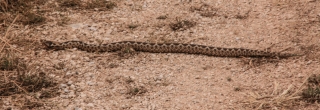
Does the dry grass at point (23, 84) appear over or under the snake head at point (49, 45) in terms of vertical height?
under

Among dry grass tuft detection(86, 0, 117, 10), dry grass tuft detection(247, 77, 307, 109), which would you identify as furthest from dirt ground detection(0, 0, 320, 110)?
dry grass tuft detection(86, 0, 117, 10)

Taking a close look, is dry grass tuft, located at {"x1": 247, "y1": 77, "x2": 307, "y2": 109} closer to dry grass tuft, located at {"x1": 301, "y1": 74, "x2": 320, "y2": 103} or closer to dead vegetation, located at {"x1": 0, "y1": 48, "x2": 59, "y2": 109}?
dry grass tuft, located at {"x1": 301, "y1": 74, "x2": 320, "y2": 103}

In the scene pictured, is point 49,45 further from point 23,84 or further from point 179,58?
point 179,58

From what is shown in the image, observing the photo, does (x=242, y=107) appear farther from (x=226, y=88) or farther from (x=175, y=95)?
(x=175, y=95)

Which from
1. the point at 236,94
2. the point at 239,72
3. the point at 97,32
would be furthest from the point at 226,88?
the point at 97,32

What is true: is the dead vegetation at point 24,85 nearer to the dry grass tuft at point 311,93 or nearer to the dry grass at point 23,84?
the dry grass at point 23,84

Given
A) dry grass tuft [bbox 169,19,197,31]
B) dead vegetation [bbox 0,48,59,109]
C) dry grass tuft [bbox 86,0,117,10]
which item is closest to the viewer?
dead vegetation [bbox 0,48,59,109]

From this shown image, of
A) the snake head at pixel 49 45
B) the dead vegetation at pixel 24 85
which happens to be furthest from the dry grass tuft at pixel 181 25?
the dead vegetation at pixel 24 85

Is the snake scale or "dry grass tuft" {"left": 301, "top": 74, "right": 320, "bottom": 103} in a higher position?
the snake scale

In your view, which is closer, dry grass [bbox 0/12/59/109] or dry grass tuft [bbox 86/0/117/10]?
dry grass [bbox 0/12/59/109]

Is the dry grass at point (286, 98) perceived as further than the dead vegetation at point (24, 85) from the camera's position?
No
